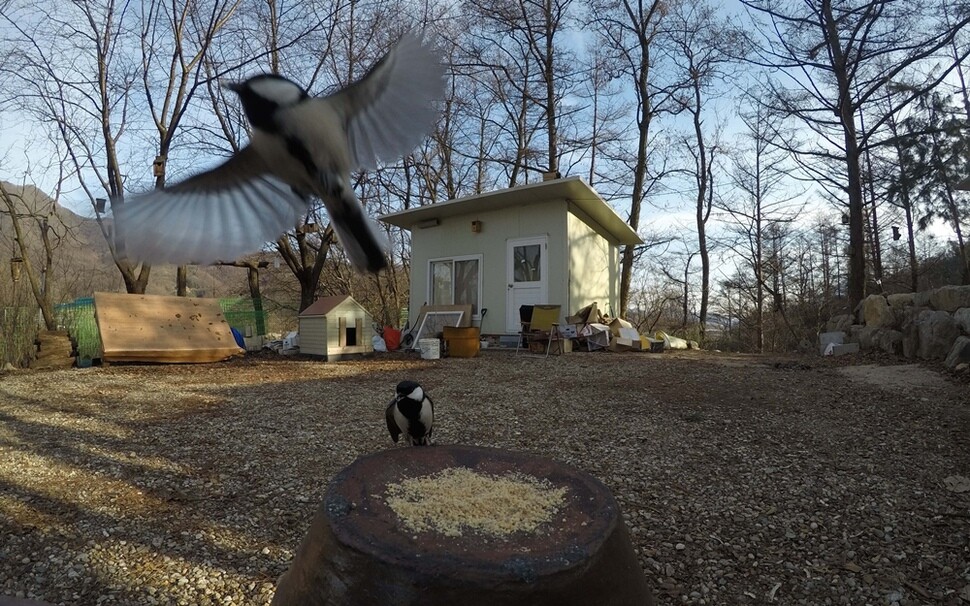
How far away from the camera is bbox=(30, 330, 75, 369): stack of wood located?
7.83 metres

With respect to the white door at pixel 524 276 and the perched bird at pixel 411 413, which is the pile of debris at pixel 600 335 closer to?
the white door at pixel 524 276

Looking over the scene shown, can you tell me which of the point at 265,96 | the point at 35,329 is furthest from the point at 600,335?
the point at 35,329

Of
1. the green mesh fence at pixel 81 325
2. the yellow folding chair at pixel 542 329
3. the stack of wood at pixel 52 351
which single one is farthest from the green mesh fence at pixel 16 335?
the yellow folding chair at pixel 542 329

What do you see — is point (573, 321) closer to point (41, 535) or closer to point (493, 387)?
point (493, 387)

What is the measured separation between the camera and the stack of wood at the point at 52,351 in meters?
7.83

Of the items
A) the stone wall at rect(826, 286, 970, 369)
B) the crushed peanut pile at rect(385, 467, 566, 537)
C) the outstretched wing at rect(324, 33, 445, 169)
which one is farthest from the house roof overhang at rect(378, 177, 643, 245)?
the crushed peanut pile at rect(385, 467, 566, 537)

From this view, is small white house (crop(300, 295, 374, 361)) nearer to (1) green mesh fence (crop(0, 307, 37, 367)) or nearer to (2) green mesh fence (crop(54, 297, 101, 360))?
(2) green mesh fence (crop(54, 297, 101, 360))

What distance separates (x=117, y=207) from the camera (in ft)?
4.05

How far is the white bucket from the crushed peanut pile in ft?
24.0

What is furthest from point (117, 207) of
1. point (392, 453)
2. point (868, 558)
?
point (868, 558)

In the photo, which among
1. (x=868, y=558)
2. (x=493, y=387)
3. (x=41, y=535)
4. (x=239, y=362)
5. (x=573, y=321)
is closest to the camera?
(x=868, y=558)

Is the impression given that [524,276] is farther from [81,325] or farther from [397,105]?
[397,105]

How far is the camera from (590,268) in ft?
36.5

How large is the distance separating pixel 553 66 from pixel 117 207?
50.9 feet
